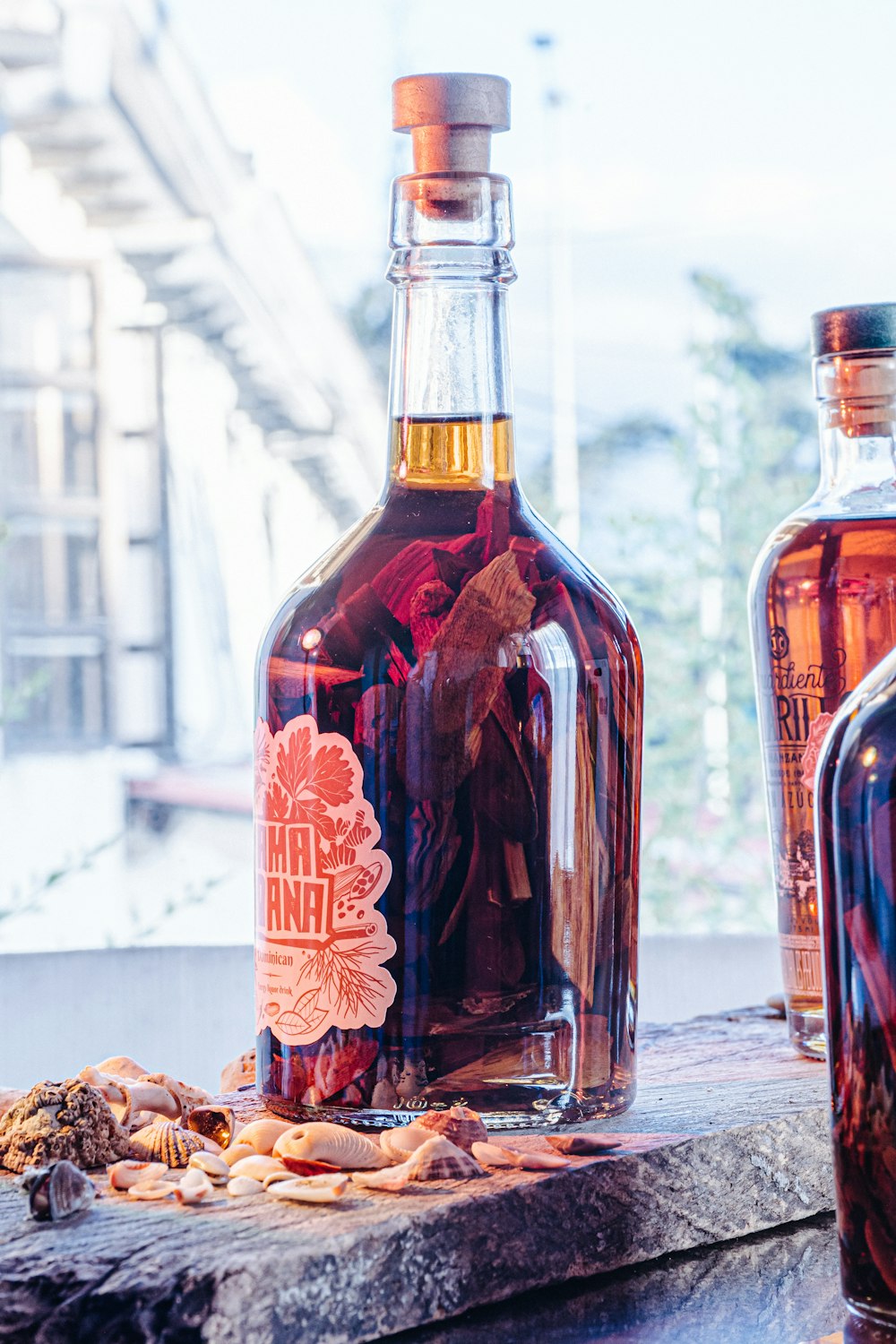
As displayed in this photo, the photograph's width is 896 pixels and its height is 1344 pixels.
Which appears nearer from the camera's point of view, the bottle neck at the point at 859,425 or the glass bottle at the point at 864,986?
the glass bottle at the point at 864,986

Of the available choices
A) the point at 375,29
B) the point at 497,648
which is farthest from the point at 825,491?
the point at 375,29

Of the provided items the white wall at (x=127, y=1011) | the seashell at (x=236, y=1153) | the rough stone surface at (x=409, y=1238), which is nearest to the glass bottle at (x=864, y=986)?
the rough stone surface at (x=409, y=1238)

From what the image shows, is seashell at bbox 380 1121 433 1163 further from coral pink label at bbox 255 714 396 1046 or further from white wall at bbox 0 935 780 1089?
white wall at bbox 0 935 780 1089

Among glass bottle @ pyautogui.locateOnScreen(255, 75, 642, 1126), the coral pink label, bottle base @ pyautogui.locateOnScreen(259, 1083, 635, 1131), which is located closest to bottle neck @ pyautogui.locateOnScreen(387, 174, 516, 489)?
glass bottle @ pyautogui.locateOnScreen(255, 75, 642, 1126)

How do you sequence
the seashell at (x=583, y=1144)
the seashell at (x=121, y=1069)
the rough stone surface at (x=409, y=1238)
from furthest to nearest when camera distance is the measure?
the seashell at (x=121, y=1069)
the seashell at (x=583, y=1144)
the rough stone surface at (x=409, y=1238)

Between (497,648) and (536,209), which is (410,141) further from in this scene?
(536,209)

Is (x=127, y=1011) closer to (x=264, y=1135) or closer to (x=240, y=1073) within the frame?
(x=240, y=1073)

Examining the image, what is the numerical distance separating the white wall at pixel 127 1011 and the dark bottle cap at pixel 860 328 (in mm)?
372

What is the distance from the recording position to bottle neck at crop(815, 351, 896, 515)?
69 cm

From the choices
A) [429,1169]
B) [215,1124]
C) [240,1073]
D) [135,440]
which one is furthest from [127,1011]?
[135,440]

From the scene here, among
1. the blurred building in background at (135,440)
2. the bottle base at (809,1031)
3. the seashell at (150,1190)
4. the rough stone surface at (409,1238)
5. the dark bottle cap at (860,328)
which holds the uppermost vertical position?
the blurred building in background at (135,440)

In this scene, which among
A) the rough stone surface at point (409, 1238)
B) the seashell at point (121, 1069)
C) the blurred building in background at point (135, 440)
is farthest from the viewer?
the blurred building in background at point (135, 440)

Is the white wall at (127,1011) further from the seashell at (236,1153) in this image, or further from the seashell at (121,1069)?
the seashell at (236,1153)

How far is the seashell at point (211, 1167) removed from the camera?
493mm
